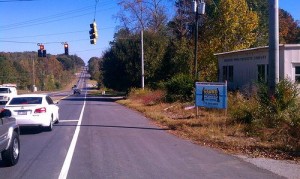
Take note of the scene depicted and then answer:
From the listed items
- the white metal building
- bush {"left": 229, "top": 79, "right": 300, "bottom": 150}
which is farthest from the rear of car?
bush {"left": 229, "top": 79, "right": 300, "bottom": 150}

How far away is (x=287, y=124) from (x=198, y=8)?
18075mm

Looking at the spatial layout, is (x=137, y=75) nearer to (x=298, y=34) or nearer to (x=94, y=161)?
(x=298, y=34)

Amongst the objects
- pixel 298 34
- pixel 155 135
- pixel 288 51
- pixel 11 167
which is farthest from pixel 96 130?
pixel 298 34

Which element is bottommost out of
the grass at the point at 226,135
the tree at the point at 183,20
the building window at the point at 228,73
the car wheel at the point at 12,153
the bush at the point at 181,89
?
the grass at the point at 226,135

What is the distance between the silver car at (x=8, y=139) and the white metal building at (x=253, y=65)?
12.7 meters

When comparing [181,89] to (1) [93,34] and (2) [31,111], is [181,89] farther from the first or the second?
(2) [31,111]

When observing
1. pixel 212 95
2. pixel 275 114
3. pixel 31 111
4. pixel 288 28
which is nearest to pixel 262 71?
pixel 212 95

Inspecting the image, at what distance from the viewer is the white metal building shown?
26453 mm

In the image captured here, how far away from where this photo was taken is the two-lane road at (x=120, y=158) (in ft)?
30.8

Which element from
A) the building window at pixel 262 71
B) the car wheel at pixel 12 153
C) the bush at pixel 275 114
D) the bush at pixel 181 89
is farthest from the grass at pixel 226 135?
the bush at pixel 181 89

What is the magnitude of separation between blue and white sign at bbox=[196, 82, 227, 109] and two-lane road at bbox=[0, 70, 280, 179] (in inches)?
174

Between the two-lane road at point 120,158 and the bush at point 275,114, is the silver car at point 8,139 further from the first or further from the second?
the bush at point 275,114

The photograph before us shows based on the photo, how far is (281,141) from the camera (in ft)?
45.2

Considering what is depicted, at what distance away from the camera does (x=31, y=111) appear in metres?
17.4
